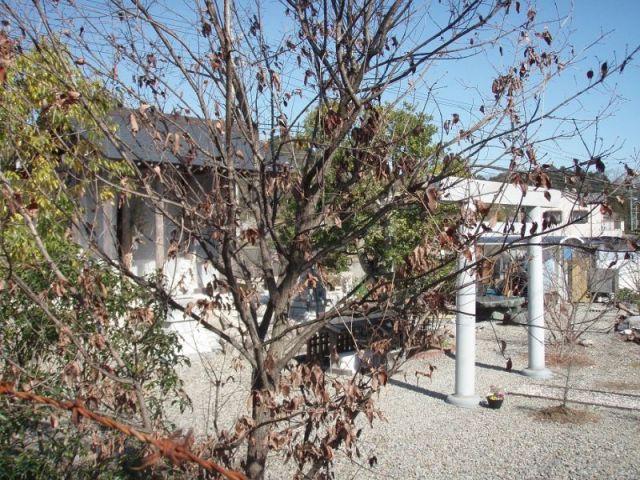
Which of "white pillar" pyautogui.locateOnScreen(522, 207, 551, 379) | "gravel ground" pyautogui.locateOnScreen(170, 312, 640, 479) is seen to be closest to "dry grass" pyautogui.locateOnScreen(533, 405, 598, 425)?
"gravel ground" pyautogui.locateOnScreen(170, 312, 640, 479)

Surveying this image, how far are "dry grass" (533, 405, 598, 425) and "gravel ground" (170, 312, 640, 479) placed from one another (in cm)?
7

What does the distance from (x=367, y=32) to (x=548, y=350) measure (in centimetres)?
1032

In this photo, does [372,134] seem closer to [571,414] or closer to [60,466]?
[60,466]

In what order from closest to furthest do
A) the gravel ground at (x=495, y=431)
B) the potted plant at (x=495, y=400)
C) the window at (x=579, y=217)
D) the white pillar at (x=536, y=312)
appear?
the window at (x=579, y=217)
the gravel ground at (x=495, y=431)
the potted plant at (x=495, y=400)
the white pillar at (x=536, y=312)

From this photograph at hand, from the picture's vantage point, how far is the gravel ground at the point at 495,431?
5.86m

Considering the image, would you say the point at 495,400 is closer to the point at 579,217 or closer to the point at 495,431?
the point at 495,431

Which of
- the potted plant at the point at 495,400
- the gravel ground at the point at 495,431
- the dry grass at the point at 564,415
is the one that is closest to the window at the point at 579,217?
the gravel ground at the point at 495,431

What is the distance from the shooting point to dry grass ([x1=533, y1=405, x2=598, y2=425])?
745 centimetres

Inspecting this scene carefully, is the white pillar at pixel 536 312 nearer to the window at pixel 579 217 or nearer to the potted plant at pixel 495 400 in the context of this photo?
the potted plant at pixel 495 400

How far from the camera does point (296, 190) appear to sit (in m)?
2.91

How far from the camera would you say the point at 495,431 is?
701 cm

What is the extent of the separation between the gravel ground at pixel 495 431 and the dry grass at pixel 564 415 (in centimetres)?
7

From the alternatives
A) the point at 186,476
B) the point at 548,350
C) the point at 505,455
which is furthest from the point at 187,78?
the point at 548,350

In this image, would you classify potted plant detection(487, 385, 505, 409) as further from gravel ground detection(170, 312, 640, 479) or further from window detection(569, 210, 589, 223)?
window detection(569, 210, 589, 223)
